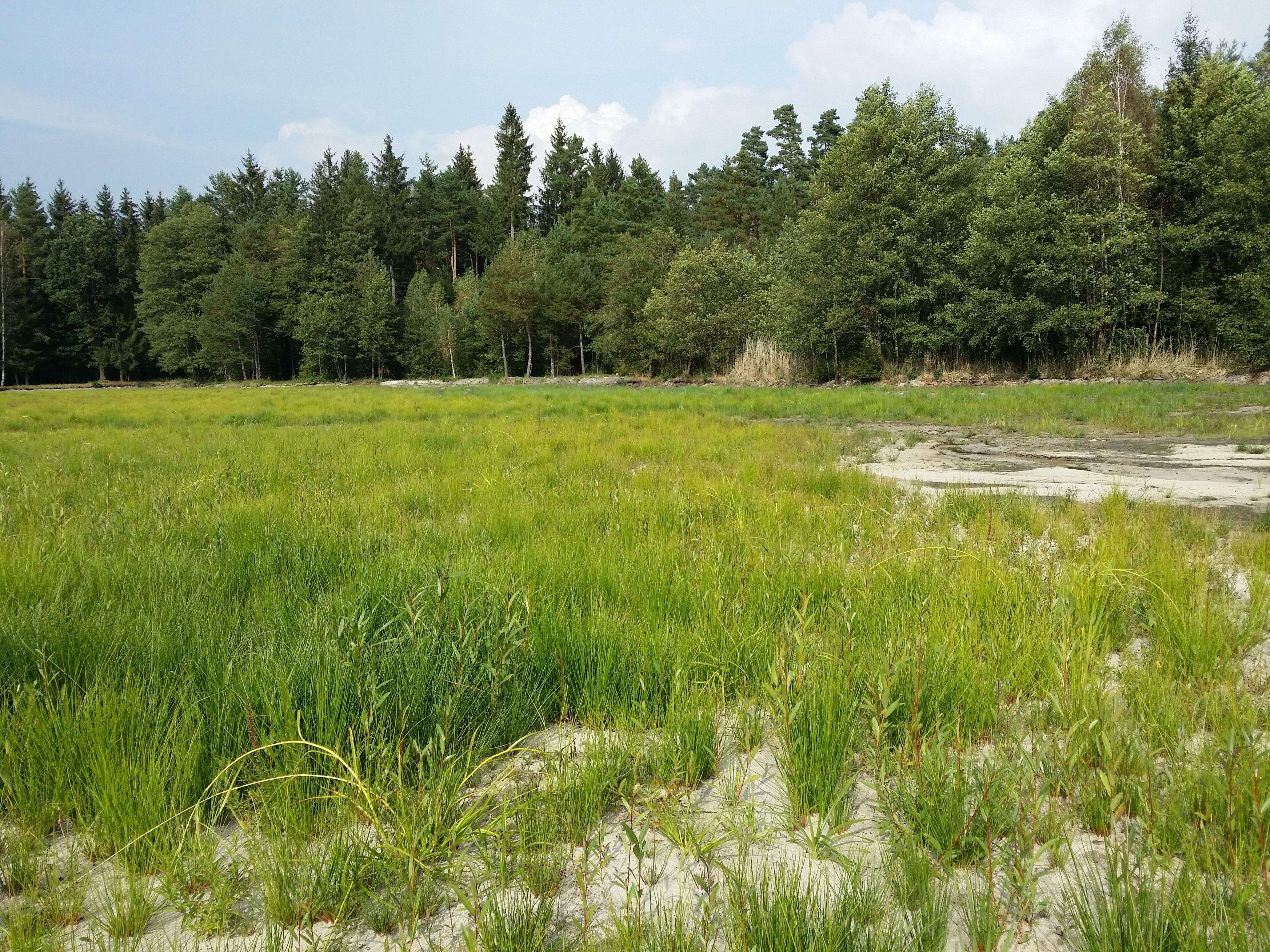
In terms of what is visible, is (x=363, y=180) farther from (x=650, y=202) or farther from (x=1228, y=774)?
(x=1228, y=774)

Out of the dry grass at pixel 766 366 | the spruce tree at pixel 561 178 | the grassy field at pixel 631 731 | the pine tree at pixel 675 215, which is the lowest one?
the grassy field at pixel 631 731

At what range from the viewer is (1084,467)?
267 inches

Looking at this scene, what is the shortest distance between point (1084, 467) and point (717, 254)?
3389 cm

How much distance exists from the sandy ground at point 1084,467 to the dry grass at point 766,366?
72.6 feet

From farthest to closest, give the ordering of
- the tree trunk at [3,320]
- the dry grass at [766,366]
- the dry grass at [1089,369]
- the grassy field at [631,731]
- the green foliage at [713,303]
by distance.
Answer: the tree trunk at [3,320] → the green foliage at [713,303] → the dry grass at [766,366] → the dry grass at [1089,369] → the grassy field at [631,731]

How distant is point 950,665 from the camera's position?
211 centimetres

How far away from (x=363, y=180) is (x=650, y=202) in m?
32.4

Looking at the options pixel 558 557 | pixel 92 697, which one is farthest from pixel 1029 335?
pixel 92 697

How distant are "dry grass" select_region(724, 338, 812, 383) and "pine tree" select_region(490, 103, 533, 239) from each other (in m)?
42.0

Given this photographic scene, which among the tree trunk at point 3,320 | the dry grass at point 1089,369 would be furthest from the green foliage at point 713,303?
the tree trunk at point 3,320

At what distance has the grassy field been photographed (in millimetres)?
1338

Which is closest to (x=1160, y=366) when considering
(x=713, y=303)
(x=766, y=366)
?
(x=766, y=366)

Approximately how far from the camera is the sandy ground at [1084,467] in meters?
5.26

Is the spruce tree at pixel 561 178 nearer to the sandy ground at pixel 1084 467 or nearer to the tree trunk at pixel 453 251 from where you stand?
the tree trunk at pixel 453 251
